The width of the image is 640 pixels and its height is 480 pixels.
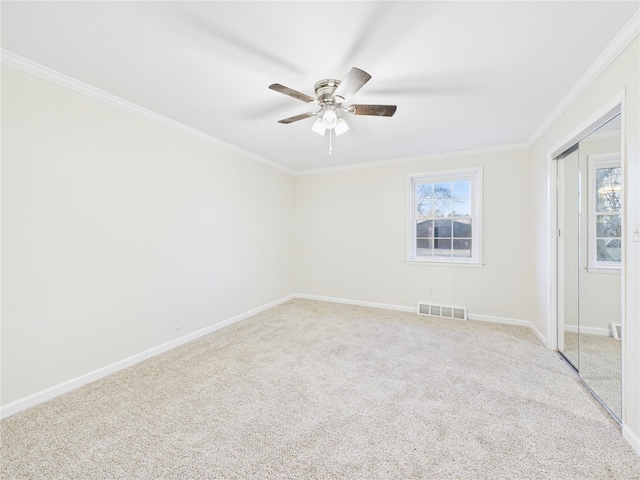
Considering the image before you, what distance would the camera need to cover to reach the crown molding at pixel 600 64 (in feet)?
5.23

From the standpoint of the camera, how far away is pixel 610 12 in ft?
4.96

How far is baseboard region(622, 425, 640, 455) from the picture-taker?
1.54 meters

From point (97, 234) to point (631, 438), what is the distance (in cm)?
406

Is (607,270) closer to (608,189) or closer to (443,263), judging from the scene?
(608,189)

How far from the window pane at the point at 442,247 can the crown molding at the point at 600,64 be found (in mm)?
1942

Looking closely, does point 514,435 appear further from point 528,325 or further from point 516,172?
point 516,172

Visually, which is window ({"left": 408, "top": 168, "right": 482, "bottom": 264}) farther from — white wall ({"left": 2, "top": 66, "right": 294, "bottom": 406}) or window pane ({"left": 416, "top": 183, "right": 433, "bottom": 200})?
white wall ({"left": 2, "top": 66, "right": 294, "bottom": 406})

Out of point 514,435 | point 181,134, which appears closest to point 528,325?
point 514,435

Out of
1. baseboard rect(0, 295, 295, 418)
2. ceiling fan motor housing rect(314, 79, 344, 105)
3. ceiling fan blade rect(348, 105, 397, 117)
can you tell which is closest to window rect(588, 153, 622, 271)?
ceiling fan blade rect(348, 105, 397, 117)

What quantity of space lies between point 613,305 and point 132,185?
413 centimetres

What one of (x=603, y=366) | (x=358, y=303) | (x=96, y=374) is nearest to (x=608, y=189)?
(x=603, y=366)

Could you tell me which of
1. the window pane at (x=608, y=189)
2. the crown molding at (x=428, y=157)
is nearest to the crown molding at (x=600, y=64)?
the window pane at (x=608, y=189)

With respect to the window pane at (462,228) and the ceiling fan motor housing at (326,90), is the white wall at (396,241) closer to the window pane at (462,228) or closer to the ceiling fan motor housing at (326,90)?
the window pane at (462,228)

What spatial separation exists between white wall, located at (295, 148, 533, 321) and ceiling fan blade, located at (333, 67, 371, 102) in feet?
9.06
